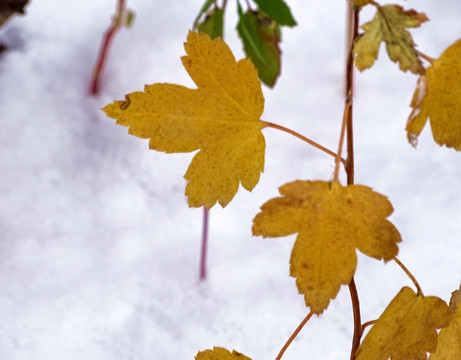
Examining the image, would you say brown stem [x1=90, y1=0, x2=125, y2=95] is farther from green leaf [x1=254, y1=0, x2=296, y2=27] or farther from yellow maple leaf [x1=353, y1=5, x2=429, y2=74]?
yellow maple leaf [x1=353, y1=5, x2=429, y2=74]

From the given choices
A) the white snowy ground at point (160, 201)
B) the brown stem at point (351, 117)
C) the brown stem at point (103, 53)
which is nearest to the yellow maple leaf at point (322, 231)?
the brown stem at point (351, 117)

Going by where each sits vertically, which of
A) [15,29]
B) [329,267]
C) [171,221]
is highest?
[15,29]

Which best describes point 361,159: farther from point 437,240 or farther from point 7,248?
point 7,248

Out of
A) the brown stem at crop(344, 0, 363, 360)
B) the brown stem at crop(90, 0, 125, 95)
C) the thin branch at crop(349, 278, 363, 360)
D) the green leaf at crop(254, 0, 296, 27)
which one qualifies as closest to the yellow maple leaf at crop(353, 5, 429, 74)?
the brown stem at crop(344, 0, 363, 360)

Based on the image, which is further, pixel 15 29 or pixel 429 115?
pixel 15 29

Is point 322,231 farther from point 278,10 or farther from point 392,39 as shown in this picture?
point 278,10

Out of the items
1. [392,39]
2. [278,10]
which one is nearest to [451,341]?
[392,39]

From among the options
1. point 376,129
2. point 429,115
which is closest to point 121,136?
point 376,129
